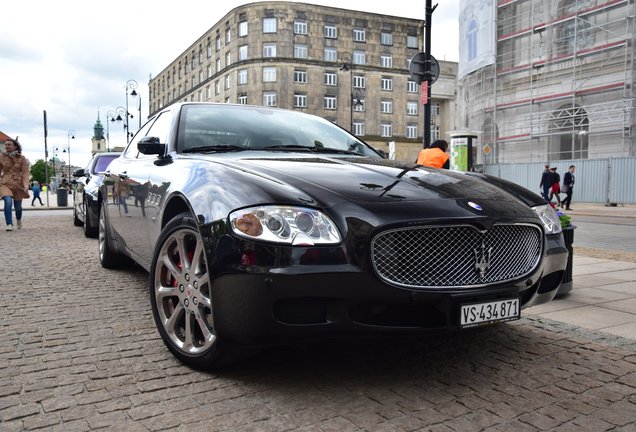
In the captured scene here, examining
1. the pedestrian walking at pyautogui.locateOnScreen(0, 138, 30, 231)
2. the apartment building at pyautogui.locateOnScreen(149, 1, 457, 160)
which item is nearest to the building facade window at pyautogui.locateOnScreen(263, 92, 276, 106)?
the apartment building at pyautogui.locateOnScreen(149, 1, 457, 160)

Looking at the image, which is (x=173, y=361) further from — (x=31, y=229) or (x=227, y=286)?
(x=31, y=229)

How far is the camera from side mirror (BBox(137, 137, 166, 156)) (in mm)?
3960

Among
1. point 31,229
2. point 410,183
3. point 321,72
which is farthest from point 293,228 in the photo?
point 321,72

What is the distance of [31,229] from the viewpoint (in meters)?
11.5

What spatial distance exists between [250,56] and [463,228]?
57.8 meters

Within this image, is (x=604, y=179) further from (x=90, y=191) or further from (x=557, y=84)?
(x=90, y=191)

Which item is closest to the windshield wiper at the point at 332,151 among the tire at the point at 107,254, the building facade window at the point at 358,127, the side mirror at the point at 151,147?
the side mirror at the point at 151,147

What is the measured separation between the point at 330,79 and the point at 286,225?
57.5m

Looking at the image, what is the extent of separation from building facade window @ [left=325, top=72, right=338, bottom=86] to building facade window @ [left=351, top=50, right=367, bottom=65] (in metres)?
3.05

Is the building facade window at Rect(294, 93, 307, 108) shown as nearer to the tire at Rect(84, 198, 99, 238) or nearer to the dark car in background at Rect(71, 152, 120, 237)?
the dark car in background at Rect(71, 152, 120, 237)

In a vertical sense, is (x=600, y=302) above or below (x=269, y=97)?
below

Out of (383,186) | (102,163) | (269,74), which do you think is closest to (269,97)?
(269,74)

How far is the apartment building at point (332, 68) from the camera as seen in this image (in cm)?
5722

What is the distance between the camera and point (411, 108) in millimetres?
61375
